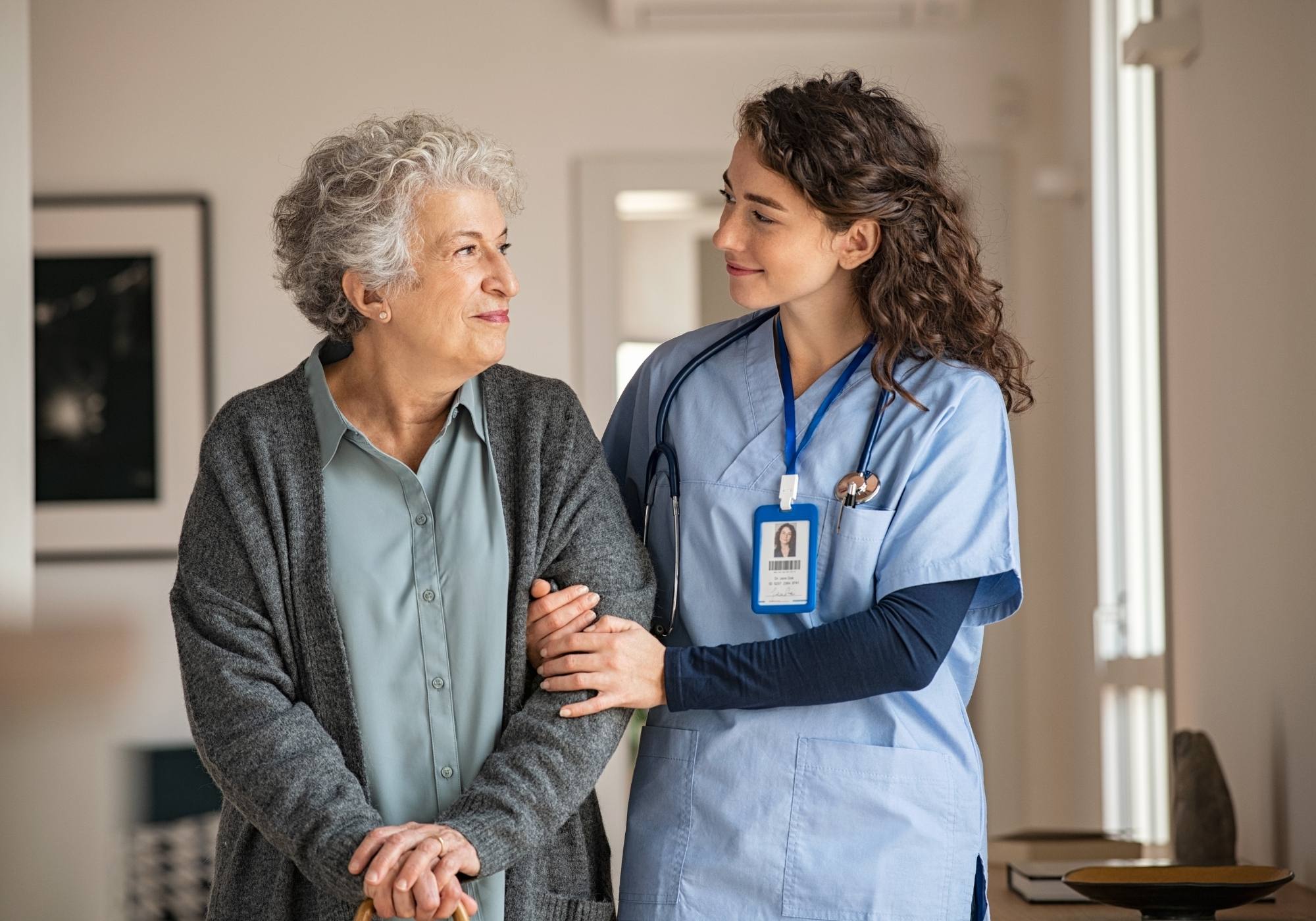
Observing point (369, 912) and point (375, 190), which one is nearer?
point (369, 912)

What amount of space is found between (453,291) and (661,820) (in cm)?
67

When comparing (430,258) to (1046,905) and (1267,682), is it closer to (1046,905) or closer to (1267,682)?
(1046,905)

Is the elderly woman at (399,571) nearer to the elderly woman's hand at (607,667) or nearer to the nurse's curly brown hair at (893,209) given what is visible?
the elderly woman's hand at (607,667)

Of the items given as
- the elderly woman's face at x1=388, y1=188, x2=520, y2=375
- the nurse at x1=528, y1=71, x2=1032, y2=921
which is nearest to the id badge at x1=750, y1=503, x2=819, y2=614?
the nurse at x1=528, y1=71, x2=1032, y2=921

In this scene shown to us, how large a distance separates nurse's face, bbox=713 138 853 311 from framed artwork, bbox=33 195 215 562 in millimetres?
2506

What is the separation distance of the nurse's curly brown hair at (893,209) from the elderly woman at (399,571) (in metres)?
0.35

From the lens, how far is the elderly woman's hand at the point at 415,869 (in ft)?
4.75

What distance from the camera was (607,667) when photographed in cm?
161

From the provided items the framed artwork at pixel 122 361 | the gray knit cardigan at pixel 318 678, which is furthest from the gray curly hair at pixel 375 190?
the framed artwork at pixel 122 361

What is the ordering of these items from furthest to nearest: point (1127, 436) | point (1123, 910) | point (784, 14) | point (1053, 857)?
point (784, 14)
point (1127, 436)
point (1053, 857)
point (1123, 910)

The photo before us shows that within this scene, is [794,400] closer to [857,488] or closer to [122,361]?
[857,488]

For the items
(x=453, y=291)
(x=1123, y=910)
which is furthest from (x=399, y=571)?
(x=1123, y=910)

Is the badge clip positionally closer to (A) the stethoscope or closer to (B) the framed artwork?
(A) the stethoscope

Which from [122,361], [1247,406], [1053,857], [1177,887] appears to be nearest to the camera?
[1177,887]
